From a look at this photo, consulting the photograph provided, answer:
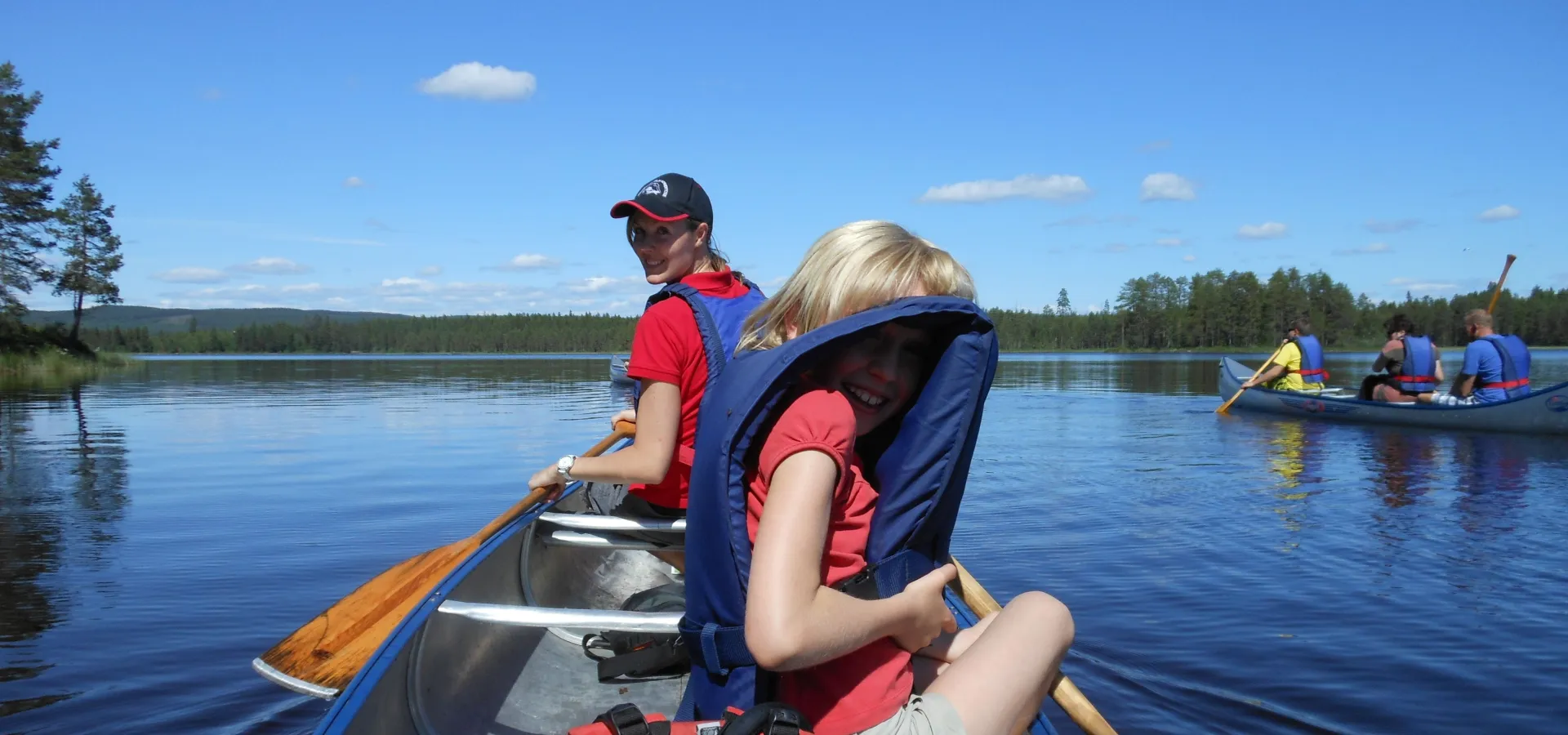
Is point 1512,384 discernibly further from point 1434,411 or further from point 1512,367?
point 1434,411

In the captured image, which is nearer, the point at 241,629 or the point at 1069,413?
the point at 241,629

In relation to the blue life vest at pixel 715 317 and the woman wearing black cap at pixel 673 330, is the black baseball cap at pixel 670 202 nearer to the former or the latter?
the woman wearing black cap at pixel 673 330

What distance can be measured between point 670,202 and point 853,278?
70.3 inches

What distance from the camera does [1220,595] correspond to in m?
6.26

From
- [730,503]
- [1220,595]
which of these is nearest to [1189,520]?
[1220,595]

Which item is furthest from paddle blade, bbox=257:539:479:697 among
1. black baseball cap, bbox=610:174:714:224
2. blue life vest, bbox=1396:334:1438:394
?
blue life vest, bbox=1396:334:1438:394

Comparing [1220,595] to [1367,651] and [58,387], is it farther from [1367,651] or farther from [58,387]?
[58,387]

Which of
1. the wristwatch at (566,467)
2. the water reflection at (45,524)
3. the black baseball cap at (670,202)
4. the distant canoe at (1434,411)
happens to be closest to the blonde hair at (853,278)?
the black baseball cap at (670,202)

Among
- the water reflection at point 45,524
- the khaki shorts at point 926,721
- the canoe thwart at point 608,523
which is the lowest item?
the water reflection at point 45,524

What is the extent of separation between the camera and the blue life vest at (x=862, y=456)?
185 cm

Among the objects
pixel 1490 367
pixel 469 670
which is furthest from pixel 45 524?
pixel 1490 367

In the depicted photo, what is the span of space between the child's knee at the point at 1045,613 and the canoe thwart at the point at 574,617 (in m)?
1.28

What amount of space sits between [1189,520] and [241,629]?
722 centimetres

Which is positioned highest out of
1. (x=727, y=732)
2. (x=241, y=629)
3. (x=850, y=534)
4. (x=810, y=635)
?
(x=850, y=534)
